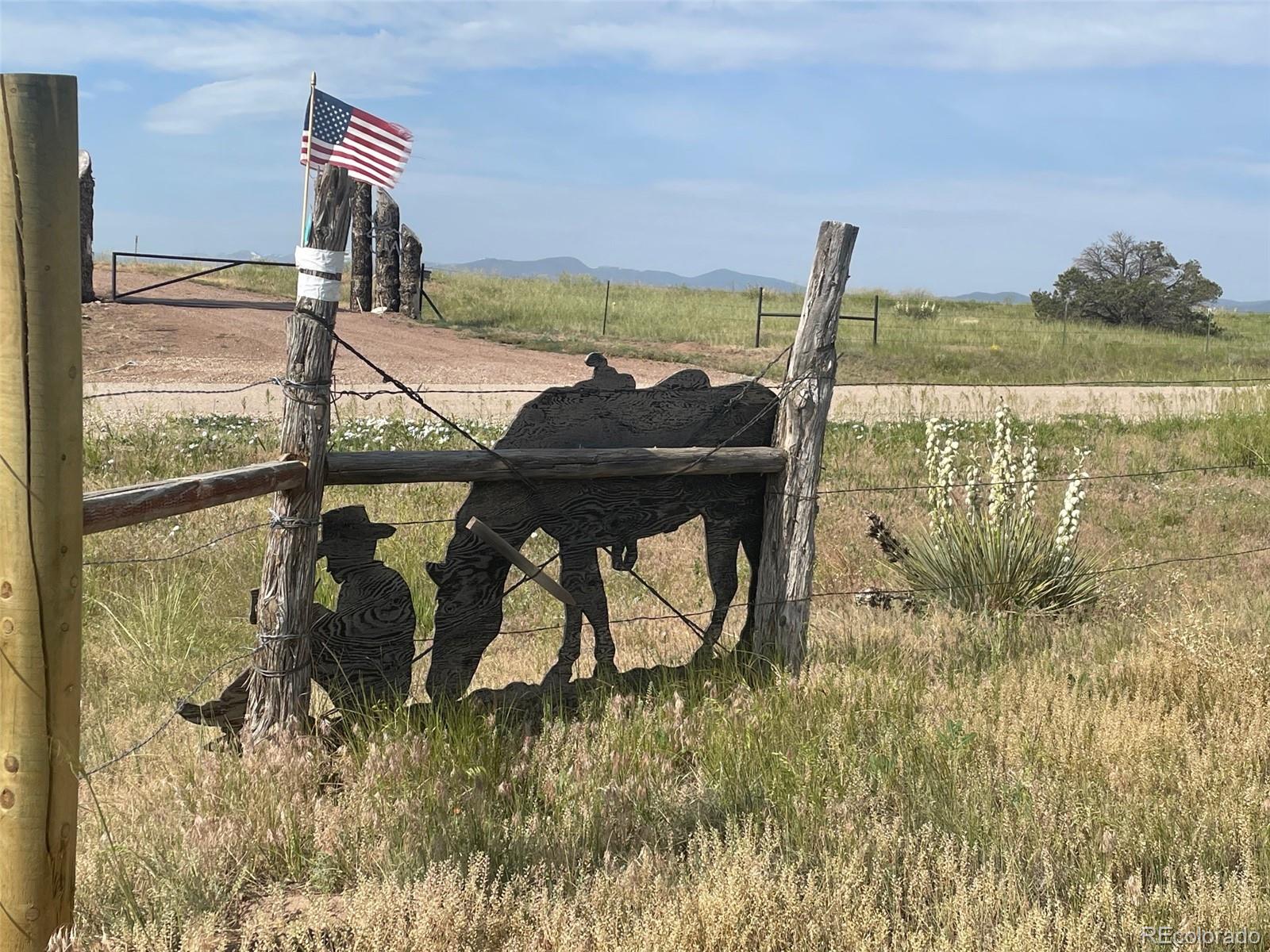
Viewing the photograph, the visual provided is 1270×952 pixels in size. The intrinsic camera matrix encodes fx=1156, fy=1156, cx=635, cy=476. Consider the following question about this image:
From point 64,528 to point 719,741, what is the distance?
258 centimetres

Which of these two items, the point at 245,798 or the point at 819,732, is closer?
the point at 245,798

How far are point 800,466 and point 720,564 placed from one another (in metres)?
0.62

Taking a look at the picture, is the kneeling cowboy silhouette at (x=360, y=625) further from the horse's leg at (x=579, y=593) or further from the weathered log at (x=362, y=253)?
the weathered log at (x=362, y=253)

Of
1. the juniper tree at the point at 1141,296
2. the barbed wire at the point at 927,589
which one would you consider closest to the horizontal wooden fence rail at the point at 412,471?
the barbed wire at the point at 927,589

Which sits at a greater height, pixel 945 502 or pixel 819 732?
pixel 945 502

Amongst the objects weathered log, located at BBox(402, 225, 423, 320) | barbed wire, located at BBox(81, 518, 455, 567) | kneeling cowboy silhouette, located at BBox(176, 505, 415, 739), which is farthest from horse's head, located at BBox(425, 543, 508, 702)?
weathered log, located at BBox(402, 225, 423, 320)

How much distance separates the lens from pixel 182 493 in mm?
3775

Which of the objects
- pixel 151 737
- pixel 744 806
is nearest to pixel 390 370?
pixel 151 737

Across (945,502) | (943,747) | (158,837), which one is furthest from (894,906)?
(945,502)

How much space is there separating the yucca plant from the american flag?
408cm

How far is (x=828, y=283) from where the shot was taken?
18.6 ft

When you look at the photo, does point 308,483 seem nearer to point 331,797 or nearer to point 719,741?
point 331,797

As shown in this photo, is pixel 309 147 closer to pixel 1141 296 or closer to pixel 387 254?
pixel 387 254

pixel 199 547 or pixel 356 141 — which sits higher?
pixel 356 141
